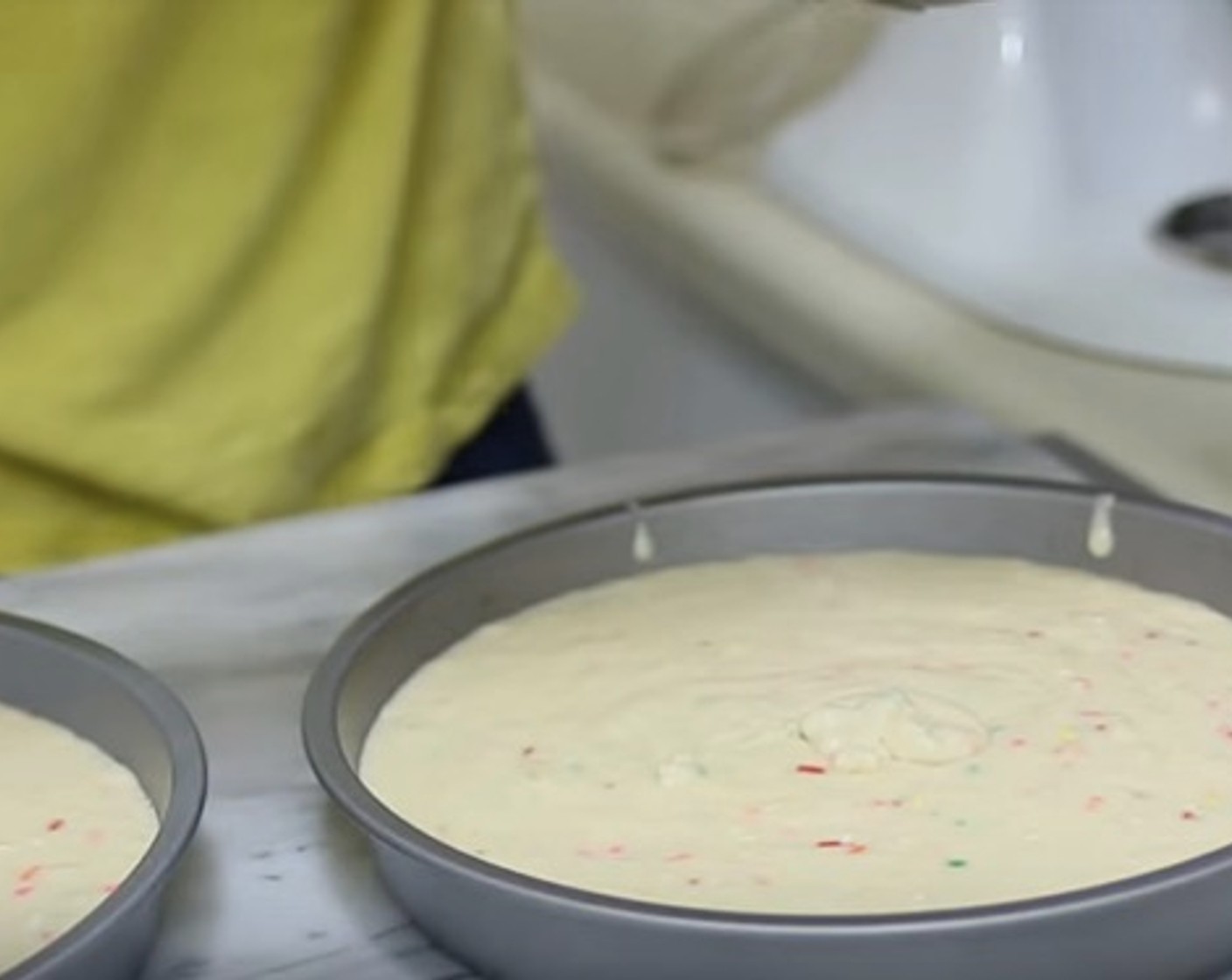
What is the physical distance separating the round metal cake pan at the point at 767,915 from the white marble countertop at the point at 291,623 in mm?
24

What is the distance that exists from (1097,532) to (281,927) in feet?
0.85

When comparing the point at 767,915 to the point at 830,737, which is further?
the point at 830,737

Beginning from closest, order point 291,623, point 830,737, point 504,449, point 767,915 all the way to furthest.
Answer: point 767,915
point 830,737
point 291,623
point 504,449

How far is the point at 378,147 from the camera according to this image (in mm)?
824

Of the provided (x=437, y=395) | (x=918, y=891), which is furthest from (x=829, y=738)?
(x=437, y=395)

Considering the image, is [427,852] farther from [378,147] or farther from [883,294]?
[883,294]

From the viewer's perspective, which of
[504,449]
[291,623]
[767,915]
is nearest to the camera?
[767,915]

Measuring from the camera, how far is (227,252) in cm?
80

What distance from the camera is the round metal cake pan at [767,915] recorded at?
1.55 feet

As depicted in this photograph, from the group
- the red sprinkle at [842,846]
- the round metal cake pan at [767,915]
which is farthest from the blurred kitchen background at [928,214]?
the red sprinkle at [842,846]

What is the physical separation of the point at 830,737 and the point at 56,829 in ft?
0.60

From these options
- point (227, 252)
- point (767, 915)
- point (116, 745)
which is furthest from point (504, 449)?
point (767, 915)

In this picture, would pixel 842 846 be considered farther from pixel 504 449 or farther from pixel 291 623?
pixel 504 449

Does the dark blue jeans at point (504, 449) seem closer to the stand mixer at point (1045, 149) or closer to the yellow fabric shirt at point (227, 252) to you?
the yellow fabric shirt at point (227, 252)
